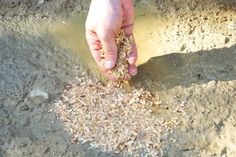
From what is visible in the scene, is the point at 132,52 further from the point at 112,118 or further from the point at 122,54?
the point at 112,118

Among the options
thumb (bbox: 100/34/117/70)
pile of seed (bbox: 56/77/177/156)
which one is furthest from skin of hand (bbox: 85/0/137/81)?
pile of seed (bbox: 56/77/177/156)

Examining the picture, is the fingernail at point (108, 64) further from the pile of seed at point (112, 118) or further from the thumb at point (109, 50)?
the pile of seed at point (112, 118)

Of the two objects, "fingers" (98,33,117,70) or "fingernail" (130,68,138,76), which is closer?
"fingers" (98,33,117,70)

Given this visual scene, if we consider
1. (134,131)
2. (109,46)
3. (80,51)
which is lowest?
(134,131)

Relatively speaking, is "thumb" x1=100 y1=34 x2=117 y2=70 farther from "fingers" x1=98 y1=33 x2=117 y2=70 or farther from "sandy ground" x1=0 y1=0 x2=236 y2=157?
"sandy ground" x1=0 y1=0 x2=236 y2=157

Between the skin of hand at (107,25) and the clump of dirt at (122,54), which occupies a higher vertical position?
the skin of hand at (107,25)

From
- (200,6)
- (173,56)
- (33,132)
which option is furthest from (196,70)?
(33,132)

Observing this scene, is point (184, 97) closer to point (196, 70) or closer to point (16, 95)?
point (196, 70)

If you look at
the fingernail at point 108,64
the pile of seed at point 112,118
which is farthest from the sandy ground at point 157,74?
the fingernail at point 108,64
